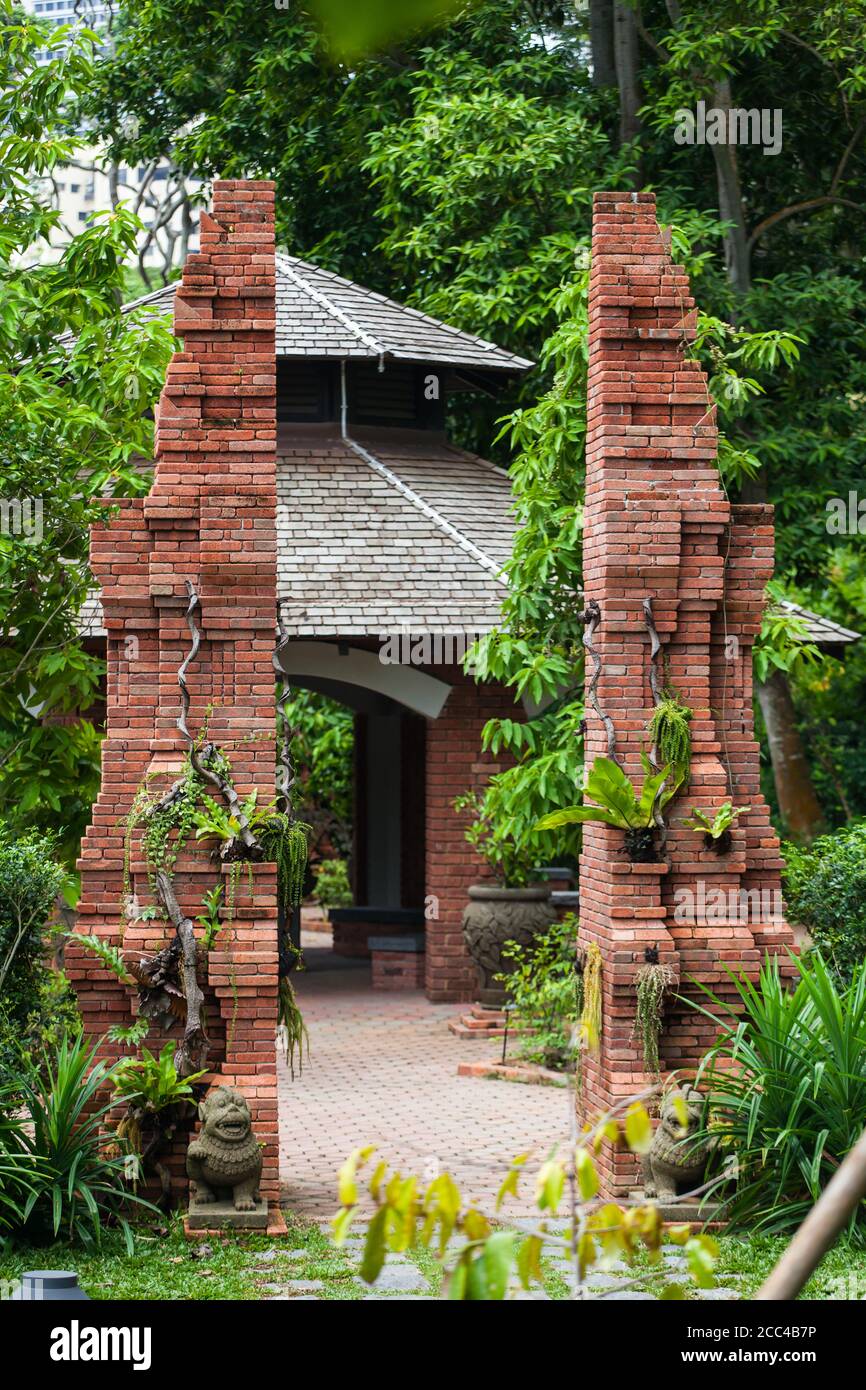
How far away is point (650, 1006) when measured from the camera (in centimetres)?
793

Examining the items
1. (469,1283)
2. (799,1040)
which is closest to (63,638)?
(799,1040)

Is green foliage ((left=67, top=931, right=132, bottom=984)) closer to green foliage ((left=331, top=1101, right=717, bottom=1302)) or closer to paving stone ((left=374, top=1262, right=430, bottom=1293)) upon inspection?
paving stone ((left=374, top=1262, right=430, bottom=1293))

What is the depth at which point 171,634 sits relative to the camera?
8250 millimetres

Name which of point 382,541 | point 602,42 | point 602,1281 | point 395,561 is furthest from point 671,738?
point 602,42

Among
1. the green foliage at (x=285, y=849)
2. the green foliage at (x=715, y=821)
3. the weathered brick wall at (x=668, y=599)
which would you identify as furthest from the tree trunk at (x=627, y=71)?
the green foliage at (x=285, y=849)

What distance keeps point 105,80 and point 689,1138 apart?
54.4ft

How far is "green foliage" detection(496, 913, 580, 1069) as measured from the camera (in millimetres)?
12203

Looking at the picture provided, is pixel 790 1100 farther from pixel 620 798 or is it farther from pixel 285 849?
pixel 285 849

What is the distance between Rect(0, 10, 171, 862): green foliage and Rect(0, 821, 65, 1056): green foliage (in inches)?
77.0

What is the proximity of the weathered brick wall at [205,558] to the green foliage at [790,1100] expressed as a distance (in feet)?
8.90

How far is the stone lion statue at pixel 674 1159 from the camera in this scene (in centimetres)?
754

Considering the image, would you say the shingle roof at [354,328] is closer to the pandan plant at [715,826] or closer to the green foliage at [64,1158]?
the pandan plant at [715,826]

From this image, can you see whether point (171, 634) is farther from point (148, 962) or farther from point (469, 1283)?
point (469, 1283)

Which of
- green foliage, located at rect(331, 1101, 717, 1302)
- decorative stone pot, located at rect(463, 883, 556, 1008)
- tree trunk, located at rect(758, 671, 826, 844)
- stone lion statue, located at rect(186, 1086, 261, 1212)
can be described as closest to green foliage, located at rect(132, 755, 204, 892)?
stone lion statue, located at rect(186, 1086, 261, 1212)
